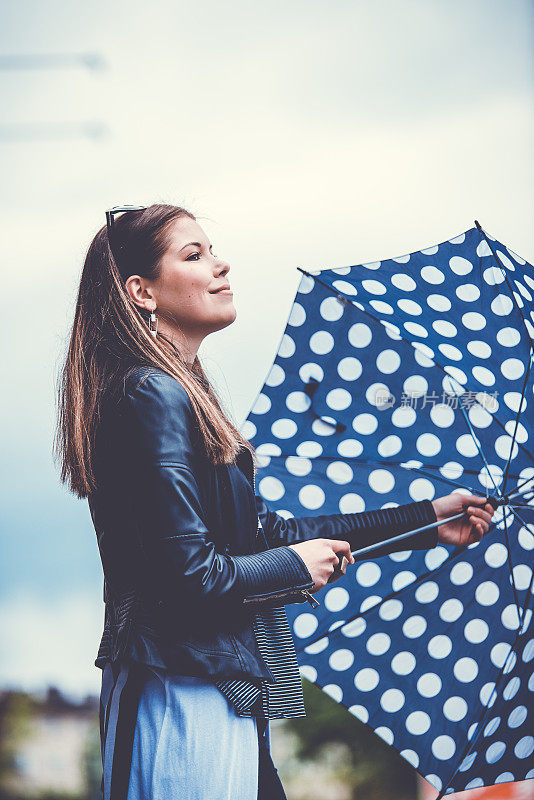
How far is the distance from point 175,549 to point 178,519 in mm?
40

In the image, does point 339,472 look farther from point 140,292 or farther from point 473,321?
point 140,292

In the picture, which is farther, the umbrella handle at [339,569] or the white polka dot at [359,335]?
the white polka dot at [359,335]

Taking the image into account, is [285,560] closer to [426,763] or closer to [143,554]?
[143,554]

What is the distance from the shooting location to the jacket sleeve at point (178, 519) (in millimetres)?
1160

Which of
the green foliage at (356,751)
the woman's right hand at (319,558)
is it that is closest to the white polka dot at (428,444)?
the woman's right hand at (319,558)

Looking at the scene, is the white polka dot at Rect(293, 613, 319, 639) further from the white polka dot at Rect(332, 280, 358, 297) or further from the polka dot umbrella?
the white polka dot at Rect(332, 280, 358, 297)

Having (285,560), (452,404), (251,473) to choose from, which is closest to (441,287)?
(452,404)

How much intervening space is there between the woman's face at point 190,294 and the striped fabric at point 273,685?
0.49 meters

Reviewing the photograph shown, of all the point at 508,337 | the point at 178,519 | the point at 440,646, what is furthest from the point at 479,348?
the point at 178,519

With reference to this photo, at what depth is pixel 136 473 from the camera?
1201mm

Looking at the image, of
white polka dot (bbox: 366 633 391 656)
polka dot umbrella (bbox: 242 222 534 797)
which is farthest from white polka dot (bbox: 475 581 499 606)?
white polka dot (bbox: 366 633 391 656)

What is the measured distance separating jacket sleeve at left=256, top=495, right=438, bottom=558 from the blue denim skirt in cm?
50

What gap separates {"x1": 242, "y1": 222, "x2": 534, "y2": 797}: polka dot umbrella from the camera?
1703 mm

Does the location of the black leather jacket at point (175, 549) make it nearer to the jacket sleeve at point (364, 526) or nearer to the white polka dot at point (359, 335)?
the jacket sleeve at point (364, 526)
